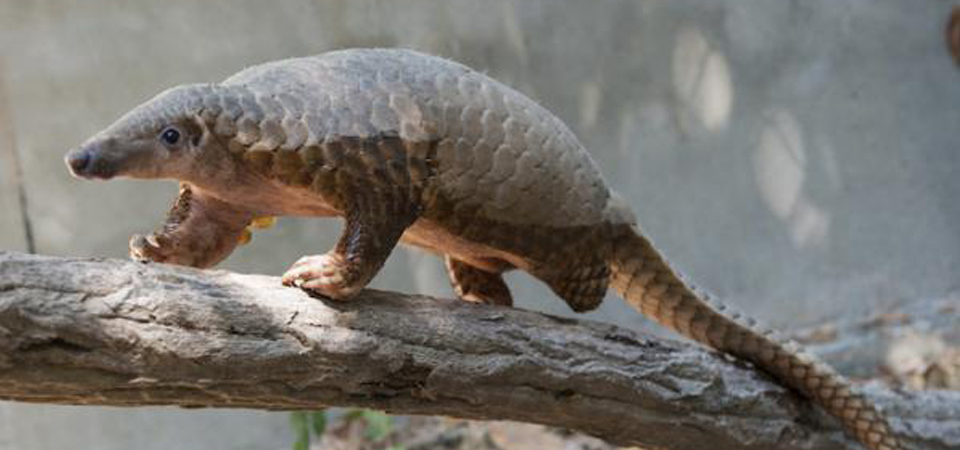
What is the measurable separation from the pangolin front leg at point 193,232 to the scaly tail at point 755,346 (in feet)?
3.39

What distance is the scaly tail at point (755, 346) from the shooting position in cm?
252

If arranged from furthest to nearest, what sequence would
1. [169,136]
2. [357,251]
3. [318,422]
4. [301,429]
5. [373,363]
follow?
[318,422]
[301,429]
[373,363]
[357,251]
[169,136]

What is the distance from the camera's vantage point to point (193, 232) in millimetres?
2002

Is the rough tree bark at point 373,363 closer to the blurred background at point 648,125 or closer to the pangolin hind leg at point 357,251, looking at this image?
the pangolin hind leg at point 357,251

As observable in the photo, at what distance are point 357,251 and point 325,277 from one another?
0.29 feet

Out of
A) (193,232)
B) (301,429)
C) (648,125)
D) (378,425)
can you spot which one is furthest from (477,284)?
(648,125)

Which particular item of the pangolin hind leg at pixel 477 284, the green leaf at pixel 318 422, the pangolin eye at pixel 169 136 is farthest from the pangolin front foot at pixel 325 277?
the green leaf at pixel 318 422

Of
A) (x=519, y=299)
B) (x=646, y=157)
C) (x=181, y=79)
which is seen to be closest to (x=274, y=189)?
(x=181, y=79)

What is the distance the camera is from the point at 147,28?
3828mm

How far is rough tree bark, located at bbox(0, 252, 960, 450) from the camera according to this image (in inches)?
64.9

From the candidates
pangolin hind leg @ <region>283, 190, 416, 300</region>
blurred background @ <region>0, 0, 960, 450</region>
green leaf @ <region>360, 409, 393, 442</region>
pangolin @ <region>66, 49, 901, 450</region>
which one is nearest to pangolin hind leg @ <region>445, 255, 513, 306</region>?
pangolin @ <region>66, 49, 901, 450</region>

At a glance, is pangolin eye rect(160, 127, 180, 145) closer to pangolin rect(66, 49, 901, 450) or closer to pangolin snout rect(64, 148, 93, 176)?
pangolin rect(66, 49, 901, 450)

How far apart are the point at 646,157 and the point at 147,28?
2.59 metres

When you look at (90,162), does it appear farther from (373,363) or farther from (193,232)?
(373,363)
